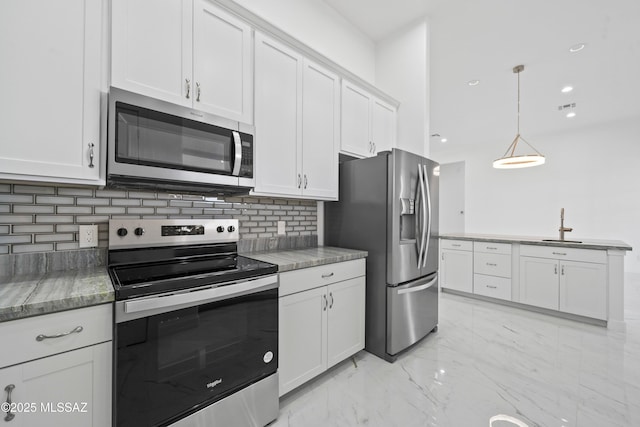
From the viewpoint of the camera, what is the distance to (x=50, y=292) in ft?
3.32

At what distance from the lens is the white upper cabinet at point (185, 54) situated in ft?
4.37

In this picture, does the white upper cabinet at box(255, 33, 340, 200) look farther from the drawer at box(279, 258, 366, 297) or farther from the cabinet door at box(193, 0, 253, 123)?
the drawer at box(279, 258, 366, 297)

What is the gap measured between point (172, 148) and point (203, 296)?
815 mm

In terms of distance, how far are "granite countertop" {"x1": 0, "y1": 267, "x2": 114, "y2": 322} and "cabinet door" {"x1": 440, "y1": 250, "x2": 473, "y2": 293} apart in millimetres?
4110

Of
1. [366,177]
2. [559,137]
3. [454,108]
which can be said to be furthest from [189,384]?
[559,137]

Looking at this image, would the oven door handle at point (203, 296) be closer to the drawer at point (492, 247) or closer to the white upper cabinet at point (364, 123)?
the white upper cabinet at point (364, 123)

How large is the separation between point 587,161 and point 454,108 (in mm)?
3413

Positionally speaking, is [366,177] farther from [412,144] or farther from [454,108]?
[454,108]

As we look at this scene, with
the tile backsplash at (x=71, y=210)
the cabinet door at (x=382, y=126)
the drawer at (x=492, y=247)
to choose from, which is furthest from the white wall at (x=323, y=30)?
the drawer at (x=492, y=247)

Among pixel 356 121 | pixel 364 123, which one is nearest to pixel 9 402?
pixel 356 121

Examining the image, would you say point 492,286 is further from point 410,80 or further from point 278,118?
point 278,118

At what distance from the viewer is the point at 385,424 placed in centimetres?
154

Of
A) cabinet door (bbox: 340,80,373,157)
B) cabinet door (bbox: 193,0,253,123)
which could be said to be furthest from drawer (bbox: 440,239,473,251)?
cabinet door (bbox: 193,0,253,123)

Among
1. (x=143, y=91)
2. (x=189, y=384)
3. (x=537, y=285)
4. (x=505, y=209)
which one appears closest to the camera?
(x=189, y=384)
